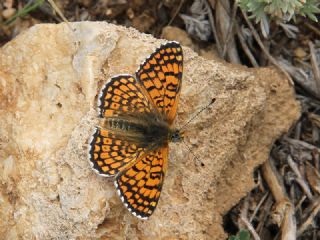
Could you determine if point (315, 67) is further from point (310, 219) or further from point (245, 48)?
point (310, 219)

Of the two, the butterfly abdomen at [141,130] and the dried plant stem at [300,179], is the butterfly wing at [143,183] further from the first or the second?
the dried plant stem at [300,179]

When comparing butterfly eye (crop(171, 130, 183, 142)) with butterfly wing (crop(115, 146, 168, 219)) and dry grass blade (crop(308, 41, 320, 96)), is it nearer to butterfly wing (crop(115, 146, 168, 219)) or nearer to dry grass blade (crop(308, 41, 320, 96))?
butterfly wing (crop(115, 146, 168, 219))

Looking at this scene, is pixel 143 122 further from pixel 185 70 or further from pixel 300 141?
pixel 300 141

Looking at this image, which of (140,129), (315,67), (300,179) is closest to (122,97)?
(140,129)

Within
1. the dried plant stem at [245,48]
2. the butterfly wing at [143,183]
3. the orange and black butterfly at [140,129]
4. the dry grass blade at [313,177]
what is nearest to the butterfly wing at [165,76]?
the orange and black butterfly at [140,129]

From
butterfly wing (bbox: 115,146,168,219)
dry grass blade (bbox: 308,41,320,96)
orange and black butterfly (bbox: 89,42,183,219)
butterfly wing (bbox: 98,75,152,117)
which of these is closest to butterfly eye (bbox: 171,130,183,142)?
orange and black butterfly (bbox: 89,42,183,219)

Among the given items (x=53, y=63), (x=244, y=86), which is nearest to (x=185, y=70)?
(x=244, y=86)

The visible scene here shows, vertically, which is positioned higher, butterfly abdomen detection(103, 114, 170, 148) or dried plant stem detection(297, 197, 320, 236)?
butterfly abdomen detection(103, 114, 170, 148)

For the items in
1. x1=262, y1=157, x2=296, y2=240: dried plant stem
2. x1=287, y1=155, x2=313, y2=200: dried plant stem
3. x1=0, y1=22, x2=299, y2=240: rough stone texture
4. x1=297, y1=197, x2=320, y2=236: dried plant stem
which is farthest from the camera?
x1=287, y1=155, x2=313, y2=200: dried plant stem

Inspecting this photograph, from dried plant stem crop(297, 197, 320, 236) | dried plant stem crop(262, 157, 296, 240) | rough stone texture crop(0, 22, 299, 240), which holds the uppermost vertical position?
rough stone texture crop(0, 22, 299, 240)
